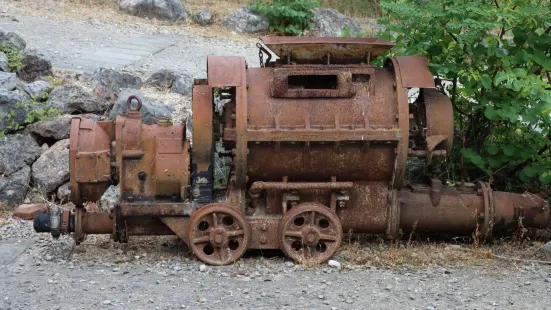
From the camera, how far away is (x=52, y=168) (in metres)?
8.75

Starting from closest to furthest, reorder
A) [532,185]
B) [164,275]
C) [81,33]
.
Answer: [164,275]
[532,185]
[81,33]

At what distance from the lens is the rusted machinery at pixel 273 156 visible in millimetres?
6645

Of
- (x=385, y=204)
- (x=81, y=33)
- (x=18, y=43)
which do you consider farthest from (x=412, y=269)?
(x=81, y=33)

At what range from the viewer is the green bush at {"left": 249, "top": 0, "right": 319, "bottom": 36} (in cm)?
→ 1664

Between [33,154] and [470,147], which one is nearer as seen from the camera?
[470,147]

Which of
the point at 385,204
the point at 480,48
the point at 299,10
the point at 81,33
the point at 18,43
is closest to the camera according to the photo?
the point at 385,204

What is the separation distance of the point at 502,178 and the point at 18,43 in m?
6.36

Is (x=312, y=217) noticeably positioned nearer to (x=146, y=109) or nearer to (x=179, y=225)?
(x=179, y=225)

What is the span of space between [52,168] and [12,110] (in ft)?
2.85

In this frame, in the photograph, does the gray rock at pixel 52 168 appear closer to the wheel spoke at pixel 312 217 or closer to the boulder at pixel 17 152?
the boulder at pixel 17 152

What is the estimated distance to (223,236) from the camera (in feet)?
21.8

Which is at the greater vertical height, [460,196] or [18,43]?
[18,43]

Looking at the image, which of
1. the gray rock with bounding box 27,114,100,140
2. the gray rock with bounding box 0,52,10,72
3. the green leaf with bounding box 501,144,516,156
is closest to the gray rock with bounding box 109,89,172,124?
the gray rock with bounding box 27,114,100,140

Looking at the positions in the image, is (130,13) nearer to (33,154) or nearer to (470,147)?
(33,154)
